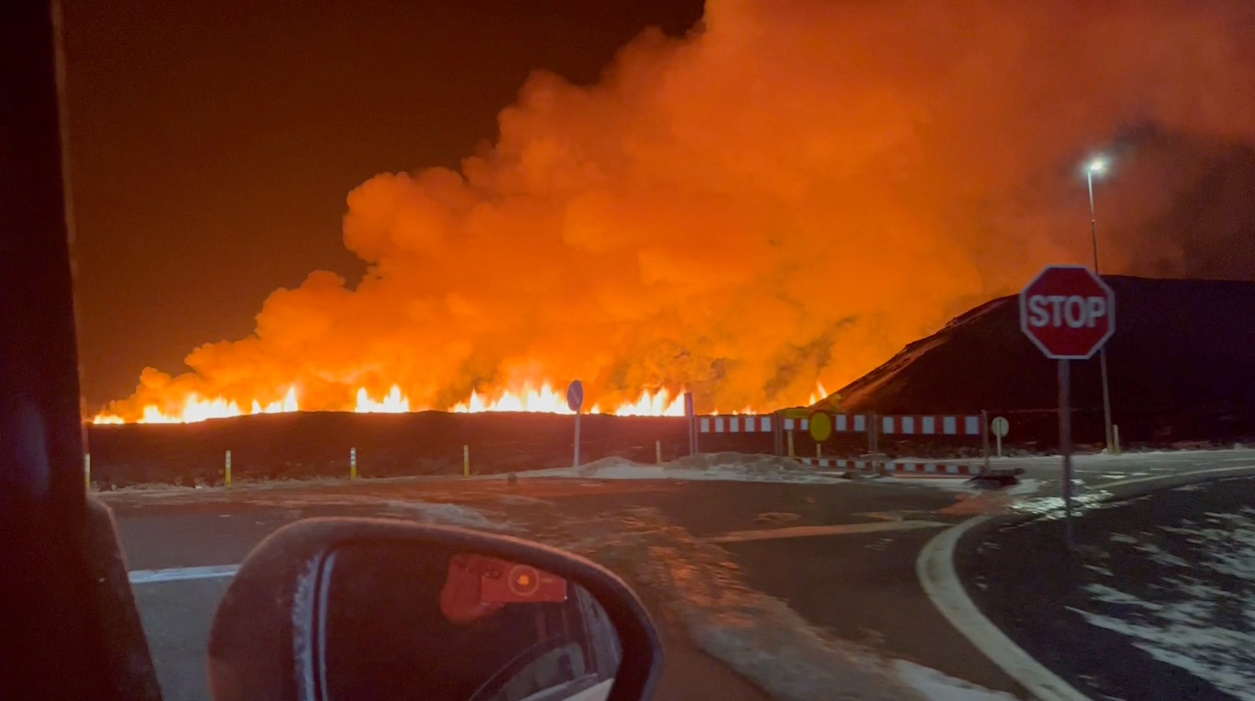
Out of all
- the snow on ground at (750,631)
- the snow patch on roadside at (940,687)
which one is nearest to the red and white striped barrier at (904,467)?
the snow on ground at (750,631)

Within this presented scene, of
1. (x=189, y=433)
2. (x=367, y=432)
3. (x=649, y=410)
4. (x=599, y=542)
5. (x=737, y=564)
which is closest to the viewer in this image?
(x=737, y=564)

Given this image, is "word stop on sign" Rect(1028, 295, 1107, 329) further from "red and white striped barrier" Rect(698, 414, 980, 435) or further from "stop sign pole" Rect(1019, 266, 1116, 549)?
"red and white striped barrier" Rect(698, 414, 980, 435)

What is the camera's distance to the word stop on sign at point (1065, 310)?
31.2ft

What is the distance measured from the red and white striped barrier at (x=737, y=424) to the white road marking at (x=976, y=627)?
15.3 meters

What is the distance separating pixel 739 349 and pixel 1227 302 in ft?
136

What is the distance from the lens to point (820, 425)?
22125 millimetres

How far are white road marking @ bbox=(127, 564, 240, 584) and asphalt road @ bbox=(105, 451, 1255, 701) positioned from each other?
145 millimetres

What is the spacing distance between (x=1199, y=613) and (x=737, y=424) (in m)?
18.7

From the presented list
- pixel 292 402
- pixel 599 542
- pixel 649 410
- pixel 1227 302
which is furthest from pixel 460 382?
pixel 1227 302

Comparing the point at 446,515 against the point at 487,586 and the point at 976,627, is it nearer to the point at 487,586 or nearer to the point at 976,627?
the point at 976,627

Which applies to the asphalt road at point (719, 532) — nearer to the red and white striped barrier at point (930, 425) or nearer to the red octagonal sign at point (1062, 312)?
the red and white striped barrier at point (930, 425)

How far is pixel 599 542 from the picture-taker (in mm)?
10148

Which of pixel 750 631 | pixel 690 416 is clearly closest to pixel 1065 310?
pixel 750 631

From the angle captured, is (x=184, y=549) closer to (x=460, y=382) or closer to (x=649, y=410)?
(x=649, y=410)
